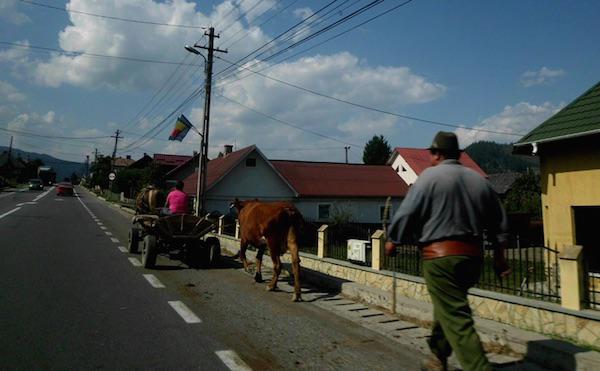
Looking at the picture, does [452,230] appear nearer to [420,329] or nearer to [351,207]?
[420,329]

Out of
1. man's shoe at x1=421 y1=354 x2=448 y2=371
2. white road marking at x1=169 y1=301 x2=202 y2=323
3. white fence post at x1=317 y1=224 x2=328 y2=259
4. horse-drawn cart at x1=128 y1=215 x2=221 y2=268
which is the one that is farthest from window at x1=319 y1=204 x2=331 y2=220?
man's shoe at x1=421 y1=354 x2=448 y2=371

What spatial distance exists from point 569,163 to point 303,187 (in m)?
24.6

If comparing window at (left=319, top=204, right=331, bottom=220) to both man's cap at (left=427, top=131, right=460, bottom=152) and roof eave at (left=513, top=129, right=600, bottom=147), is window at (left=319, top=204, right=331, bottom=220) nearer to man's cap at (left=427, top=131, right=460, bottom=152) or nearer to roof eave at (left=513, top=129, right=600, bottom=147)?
roof eave at (left=513, top=129, right=600, bottom=147)

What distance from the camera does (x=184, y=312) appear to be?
656cm

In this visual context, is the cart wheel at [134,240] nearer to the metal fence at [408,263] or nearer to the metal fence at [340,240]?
the metal fence at [340,240]

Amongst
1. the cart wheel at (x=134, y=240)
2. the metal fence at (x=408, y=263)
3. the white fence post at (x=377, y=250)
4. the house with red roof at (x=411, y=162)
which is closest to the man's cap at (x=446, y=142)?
the metal fence at (x=408, y=263)

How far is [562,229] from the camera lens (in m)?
10.9

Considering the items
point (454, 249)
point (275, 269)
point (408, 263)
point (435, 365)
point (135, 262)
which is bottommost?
point (435, 365)

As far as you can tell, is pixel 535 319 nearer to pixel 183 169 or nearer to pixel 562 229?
pixel 562 229

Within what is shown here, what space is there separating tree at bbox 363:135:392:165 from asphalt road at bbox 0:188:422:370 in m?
77.0

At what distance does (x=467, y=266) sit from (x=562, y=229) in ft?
28.7

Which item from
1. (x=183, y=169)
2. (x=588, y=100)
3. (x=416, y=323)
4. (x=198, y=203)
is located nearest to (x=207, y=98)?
(x=198, y=203)

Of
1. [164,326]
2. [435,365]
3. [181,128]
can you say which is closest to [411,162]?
[181,128]

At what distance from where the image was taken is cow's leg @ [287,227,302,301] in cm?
775
